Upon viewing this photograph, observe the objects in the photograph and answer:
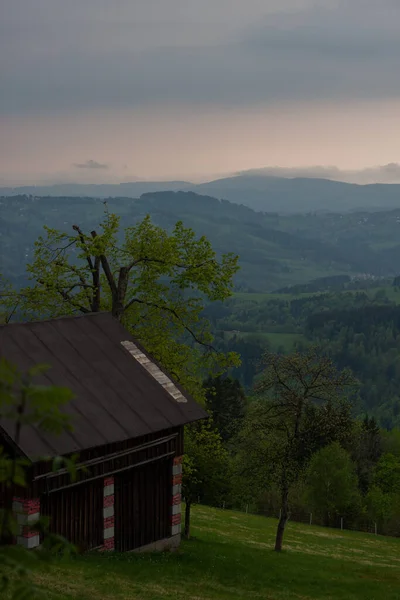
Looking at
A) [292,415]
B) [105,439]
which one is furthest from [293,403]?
[105,439]

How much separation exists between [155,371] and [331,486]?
5687 centimetres

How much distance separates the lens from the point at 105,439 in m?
26.3

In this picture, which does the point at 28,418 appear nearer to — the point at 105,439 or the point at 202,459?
the point at 105,439

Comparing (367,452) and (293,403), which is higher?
(293,403)

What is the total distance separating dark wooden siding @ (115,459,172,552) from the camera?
93.6 feet

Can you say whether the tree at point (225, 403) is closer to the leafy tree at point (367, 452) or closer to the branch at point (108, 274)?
the leafy tree at point (367, 452)

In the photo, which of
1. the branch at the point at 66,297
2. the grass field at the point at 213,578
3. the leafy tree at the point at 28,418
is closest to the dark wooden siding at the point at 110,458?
the grass field at the point at 213,578

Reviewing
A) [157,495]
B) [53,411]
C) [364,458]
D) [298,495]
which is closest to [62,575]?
[157,495]

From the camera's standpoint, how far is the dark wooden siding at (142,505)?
2853 centimetres

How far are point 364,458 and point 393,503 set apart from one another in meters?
16.8

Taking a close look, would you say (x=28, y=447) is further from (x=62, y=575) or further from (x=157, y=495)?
(x=157, y=495)

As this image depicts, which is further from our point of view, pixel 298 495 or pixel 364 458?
pixel 364 458

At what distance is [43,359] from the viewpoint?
91.5 feet

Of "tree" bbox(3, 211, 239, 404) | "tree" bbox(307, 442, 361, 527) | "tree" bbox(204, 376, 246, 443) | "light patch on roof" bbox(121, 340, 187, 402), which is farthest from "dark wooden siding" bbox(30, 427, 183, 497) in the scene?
"tree" bbox(204, 376, 246, 443)
